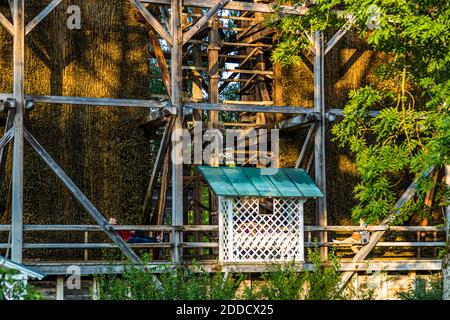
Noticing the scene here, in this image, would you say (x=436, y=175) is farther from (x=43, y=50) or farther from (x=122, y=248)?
(x=43, y=50)

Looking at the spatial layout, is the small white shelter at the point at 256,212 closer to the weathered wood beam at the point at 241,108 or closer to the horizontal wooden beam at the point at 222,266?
the horizontal wooden beam at the point at 222,266

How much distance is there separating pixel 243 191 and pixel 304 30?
121 inches

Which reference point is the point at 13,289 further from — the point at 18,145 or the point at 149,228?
the point at 149,228

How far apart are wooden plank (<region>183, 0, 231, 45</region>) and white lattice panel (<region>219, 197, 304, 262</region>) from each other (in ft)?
10.1

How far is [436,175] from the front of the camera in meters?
20.7

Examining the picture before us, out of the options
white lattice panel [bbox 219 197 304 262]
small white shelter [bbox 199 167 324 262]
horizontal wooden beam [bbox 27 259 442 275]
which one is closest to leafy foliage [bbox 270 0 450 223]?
horizontal wooden beam [bbox 27 259 442 275]

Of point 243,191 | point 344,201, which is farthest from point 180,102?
point 344,201

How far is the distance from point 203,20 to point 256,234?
4.08 meters

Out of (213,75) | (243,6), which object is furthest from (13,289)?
(213,75)

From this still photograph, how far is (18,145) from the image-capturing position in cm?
1700

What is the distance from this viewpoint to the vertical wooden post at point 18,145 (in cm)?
1692

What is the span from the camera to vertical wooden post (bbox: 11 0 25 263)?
55.5 feet
